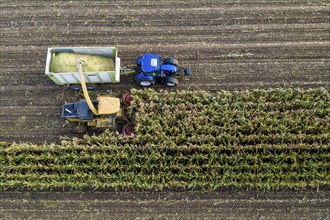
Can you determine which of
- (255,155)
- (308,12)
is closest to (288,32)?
(308,12)

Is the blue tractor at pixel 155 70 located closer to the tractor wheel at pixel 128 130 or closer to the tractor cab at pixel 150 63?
the tractor cab at pixel 150 63

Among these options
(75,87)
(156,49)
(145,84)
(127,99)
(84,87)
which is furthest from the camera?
(156,49)

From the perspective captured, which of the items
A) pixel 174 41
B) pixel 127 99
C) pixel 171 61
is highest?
pixel 174 41

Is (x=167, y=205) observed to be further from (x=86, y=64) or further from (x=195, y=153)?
(x=86, y=64)

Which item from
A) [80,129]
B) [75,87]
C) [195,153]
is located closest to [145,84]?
[75,87]

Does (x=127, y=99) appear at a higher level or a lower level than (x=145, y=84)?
lower

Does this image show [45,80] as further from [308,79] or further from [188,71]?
[308,79]
